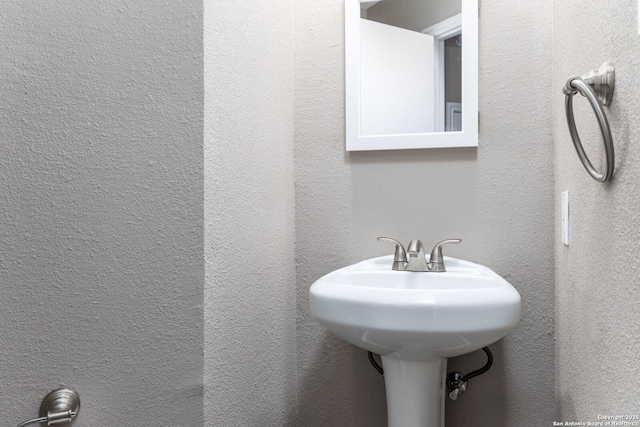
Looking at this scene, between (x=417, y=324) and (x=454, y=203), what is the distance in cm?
58

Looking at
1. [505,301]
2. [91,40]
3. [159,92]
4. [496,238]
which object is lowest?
[505,301]

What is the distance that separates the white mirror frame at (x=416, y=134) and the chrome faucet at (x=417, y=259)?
307 mm

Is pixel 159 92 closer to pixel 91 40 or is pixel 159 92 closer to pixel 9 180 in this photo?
pixel 91 40

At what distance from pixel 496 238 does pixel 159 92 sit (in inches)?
39.6

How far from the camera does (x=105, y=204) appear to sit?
98cm

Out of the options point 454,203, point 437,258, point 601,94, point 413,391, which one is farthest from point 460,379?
point 601,94

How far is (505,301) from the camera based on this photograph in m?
0.96

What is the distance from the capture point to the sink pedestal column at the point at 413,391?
44.7 inches

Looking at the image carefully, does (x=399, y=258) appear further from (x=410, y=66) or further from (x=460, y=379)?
(x=410, y=66)

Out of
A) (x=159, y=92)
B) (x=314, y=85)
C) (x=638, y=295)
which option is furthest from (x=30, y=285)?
(x=638, y=295)

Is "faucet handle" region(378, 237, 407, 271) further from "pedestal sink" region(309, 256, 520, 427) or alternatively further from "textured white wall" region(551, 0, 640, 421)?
"textured white wall" region(551, 0, 640, 421)

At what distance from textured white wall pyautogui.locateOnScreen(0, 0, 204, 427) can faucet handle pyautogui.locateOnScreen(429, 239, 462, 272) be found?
2.13ft

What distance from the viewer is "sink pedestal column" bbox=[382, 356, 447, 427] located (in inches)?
44.7

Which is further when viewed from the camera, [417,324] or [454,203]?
[454,203]
